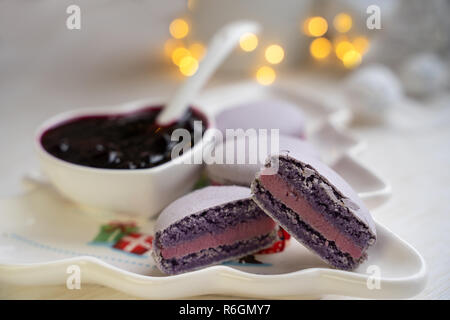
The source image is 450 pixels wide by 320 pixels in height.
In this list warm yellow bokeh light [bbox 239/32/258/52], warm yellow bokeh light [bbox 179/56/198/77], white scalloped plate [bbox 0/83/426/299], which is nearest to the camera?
white scalloped plate [bbox 0/83/426/299]

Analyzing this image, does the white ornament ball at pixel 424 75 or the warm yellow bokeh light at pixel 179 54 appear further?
the warm yellow bokeh light at pixel 179 54

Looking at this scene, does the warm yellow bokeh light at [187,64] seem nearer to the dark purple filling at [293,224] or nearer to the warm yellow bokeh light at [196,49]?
the warm yellow bokeh light at [196,49]

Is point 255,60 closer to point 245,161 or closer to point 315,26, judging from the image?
point 315,26

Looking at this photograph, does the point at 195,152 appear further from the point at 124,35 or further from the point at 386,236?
the point at 124,35

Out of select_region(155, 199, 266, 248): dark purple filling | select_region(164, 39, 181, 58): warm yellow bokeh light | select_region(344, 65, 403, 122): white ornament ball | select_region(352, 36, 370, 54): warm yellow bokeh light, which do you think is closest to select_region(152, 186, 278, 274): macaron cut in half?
select_region(155, 199, 266, 248): dark purple filling

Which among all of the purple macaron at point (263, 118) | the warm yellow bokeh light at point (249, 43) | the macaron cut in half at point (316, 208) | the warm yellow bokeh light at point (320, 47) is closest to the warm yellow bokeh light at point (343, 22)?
the warm yellow bokeh light at point (320, 47)

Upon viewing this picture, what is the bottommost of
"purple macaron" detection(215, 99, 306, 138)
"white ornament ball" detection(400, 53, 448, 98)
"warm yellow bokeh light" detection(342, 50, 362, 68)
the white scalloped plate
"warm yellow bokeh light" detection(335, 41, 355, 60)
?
the white scalloped plate

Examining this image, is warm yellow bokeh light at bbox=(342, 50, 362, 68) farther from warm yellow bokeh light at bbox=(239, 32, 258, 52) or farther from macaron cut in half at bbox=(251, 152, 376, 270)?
macaron cut in half at bbox=(251, 152, 376, 270)

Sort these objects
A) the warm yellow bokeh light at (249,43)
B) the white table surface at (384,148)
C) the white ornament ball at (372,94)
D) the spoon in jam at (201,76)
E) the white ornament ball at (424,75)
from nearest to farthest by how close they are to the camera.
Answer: the white table surface at (384,148)
the spoon in jam at (201,76)
the white ornament ball at (372,94)
the white ornament ball at (424,75)
the warm yellow bokeh light at (249,43)
